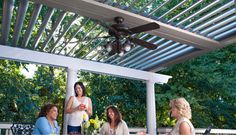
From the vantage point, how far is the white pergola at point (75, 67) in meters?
4.67

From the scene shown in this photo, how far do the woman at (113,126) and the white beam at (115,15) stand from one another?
1308mm

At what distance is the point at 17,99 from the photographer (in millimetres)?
7922

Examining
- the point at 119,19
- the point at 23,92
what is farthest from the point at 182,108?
the point at 23,92

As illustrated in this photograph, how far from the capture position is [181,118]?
82.8 inches

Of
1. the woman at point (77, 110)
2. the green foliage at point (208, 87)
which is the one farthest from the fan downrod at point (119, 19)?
the green foliage at point (208, 87)

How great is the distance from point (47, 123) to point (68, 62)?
2.40 m

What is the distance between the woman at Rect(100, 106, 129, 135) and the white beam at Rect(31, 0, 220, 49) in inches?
51.5

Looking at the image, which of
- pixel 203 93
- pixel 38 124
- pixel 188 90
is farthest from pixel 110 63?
pixel 203 93

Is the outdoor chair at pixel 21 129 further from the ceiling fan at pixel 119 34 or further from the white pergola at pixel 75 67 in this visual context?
the ceiling fan at pixel 119 34

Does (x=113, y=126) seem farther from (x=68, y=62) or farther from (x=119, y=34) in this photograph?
(x=68, y=62)

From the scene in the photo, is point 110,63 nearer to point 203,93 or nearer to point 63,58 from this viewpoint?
point 63,58

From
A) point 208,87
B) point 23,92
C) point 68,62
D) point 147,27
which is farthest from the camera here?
point 208,87

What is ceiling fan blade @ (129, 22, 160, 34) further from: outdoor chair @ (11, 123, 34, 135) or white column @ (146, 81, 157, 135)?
white column @ (146, 81, 157, 135)

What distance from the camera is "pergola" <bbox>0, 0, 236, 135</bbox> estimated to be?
3.61 metres
